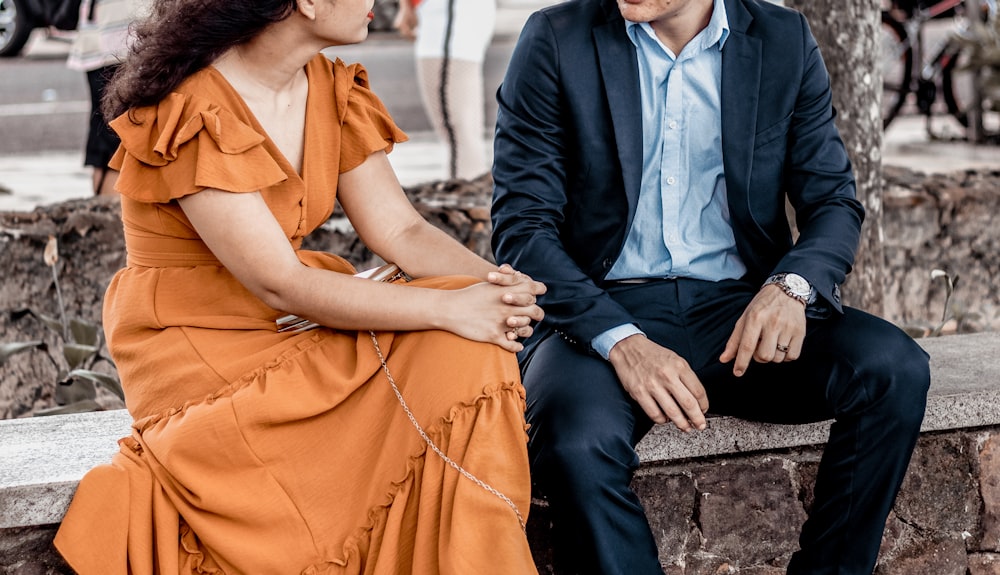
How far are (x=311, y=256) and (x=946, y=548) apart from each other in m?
1.60

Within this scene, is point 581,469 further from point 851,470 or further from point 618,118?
point 618,118

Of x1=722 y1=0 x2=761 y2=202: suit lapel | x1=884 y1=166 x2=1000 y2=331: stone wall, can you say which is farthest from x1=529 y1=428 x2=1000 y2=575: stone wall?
x1=884 y1=166 x2=1000 y2=331: stone wall

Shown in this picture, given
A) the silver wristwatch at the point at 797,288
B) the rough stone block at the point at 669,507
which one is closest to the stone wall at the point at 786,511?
the rough stone block at the point at 669,507

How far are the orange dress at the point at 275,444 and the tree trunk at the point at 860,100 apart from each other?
5.91 ft

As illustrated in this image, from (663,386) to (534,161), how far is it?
1.98ft

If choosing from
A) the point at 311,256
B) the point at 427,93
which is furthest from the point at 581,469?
the point at 427,93

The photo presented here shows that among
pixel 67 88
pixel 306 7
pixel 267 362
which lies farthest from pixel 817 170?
pixel 67 88

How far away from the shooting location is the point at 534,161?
8.67ft

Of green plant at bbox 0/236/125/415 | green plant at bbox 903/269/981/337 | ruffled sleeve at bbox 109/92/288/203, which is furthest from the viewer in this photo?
green plant at bbox 903/269/981/337

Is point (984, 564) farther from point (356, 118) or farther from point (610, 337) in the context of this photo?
point (356, 118)

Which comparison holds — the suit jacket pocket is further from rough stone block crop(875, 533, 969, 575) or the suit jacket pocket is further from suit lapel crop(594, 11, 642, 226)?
rough stone block crop(875, 533, 969, 575)

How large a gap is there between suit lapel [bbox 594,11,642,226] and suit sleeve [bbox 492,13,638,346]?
0.06m

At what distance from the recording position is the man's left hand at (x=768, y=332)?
241 centimetres

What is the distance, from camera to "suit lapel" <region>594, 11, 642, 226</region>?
8.51 ft
